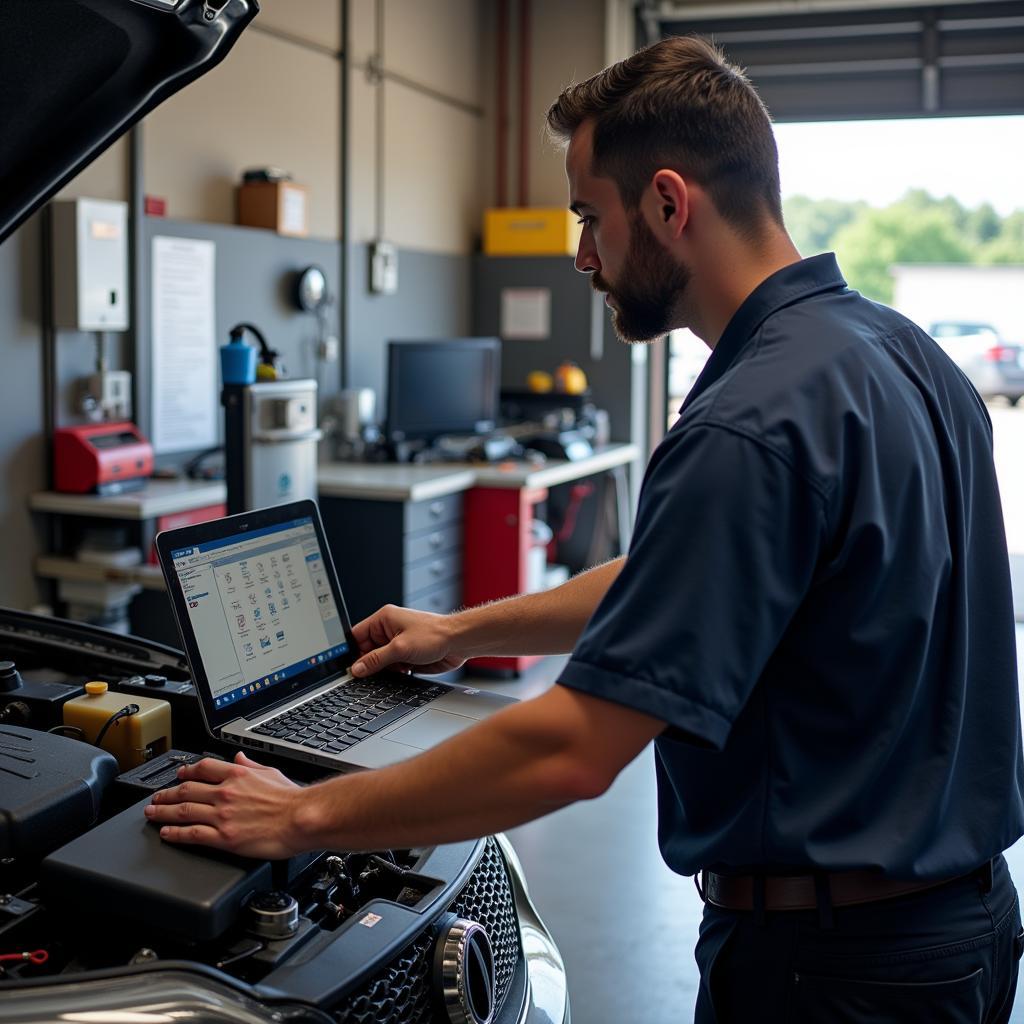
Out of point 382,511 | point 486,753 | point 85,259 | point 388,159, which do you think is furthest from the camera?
point 388,159

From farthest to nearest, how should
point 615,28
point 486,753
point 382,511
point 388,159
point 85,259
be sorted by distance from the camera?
point 615,28 < point 388,159 < point 382,511 < point 85,259 < point 486,753

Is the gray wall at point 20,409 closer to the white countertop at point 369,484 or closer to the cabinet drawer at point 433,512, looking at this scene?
the white countertop at point 369,484

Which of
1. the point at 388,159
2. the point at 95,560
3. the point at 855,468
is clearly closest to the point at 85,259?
the point at 95,560

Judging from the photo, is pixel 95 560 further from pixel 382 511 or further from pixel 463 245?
pixel 463 245

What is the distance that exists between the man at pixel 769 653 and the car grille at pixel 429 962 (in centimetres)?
15

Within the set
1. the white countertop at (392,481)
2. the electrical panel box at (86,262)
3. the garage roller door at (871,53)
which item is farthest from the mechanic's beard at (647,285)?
the garage roller door at (871,53)

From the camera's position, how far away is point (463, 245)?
5938 mm

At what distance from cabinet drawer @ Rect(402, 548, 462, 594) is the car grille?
2.67 meters

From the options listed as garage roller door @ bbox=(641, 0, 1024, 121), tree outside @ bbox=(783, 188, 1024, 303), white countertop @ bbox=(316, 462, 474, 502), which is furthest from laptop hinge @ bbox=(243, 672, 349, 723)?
garage roller door @ bbox=(641, 0, 1024, 121)

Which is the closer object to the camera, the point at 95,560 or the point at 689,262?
the point at 689,262

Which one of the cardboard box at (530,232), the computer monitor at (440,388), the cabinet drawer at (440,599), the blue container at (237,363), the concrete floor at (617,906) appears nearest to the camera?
the concrete floor at (617,906)

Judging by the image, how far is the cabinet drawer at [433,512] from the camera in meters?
4.06

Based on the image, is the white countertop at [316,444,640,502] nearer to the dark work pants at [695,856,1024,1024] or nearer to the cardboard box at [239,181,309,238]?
the cardboard box at [239,181,309,238]

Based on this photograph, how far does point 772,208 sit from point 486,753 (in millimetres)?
581
